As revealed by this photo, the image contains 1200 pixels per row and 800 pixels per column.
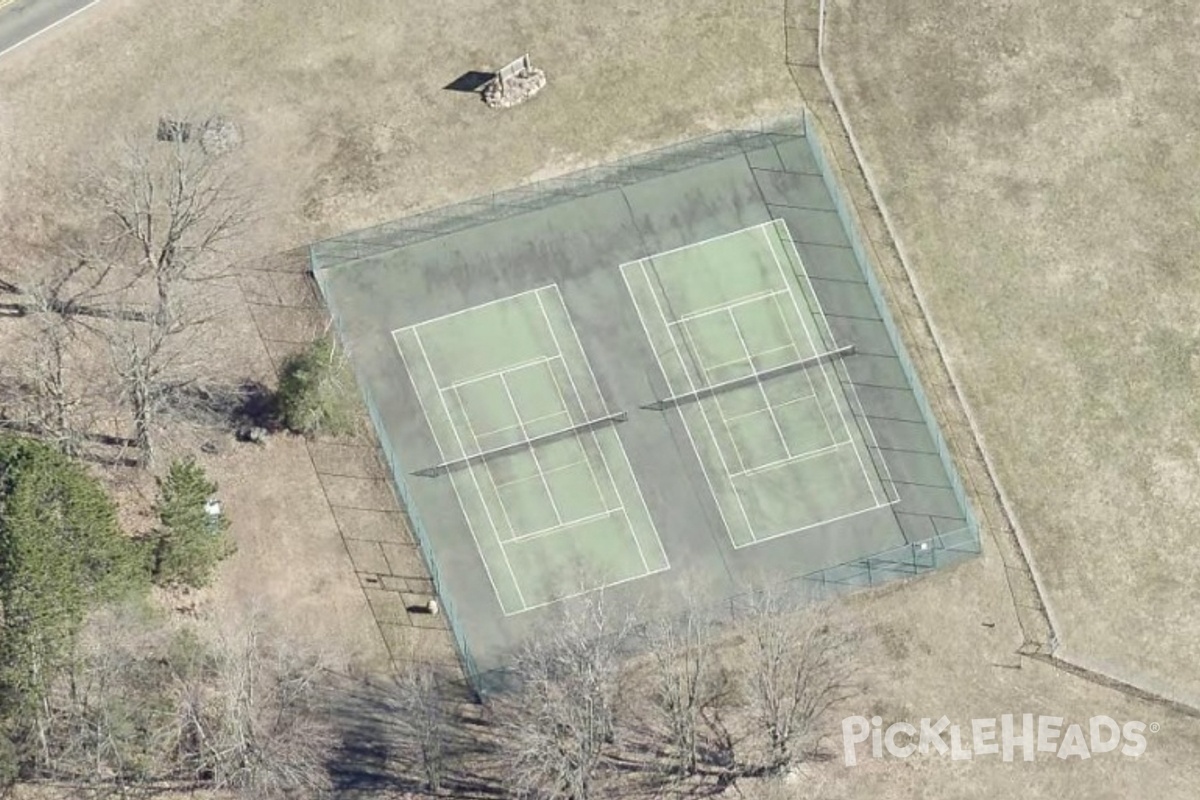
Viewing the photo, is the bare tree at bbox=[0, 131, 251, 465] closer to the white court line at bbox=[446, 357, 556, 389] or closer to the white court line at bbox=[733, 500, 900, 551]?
the white court line at bbox=[446, 357, 556, 389]

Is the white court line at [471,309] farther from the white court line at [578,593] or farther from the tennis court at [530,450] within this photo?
the white court line at [578,593]

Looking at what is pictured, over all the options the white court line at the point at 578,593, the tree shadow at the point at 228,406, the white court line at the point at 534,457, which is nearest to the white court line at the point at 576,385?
the white court line at the point at 578,593

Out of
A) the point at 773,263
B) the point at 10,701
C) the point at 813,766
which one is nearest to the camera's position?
the point at 10,701

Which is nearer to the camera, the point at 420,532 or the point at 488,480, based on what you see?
the point at 420,532

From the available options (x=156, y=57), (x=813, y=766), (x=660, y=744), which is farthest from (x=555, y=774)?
(x=156, y=57)

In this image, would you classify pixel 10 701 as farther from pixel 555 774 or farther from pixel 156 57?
pixel 156 57

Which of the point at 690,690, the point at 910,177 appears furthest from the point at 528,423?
the point at 910,177

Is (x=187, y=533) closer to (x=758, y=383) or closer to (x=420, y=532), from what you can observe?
(x=420, y=532)

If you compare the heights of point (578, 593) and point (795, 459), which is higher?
point (795, 459)
